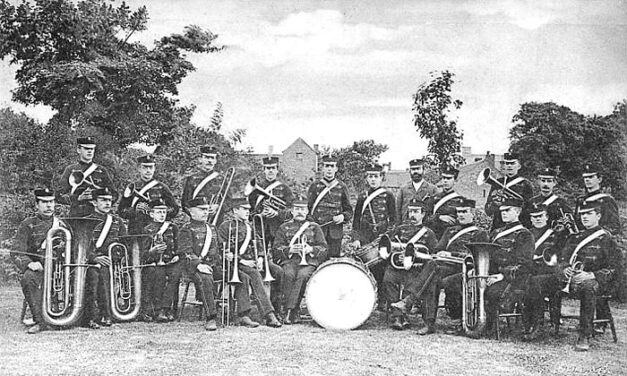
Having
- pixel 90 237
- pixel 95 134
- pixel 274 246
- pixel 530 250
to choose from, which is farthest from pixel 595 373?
pixel 95 134

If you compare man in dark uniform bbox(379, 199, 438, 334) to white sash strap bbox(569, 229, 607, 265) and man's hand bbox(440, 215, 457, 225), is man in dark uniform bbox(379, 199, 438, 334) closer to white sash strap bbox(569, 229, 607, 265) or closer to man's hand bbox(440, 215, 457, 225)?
man's hand bbox(440, 215, 457, 225)

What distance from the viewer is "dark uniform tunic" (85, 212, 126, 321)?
6922 mm

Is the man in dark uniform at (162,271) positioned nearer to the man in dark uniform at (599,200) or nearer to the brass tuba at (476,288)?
the brass tuba at (476,288)

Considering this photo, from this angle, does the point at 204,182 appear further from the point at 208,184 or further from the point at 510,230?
the point at 510,230

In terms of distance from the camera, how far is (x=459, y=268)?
272 inches

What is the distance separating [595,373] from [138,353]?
4063 mm

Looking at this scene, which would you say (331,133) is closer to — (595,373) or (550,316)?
(550,316)

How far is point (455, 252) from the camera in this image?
6965 millimetres

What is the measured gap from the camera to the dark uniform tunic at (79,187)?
721cm

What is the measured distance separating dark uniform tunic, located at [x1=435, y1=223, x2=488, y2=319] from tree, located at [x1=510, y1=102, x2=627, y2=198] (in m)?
0.90

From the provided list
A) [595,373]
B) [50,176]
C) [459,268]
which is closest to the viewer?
[595,373]

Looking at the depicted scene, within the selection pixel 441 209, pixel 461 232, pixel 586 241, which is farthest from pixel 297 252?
pixel 586 241

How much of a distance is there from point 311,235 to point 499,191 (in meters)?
2.05

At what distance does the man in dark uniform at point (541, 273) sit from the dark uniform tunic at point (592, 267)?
0.44 ft
